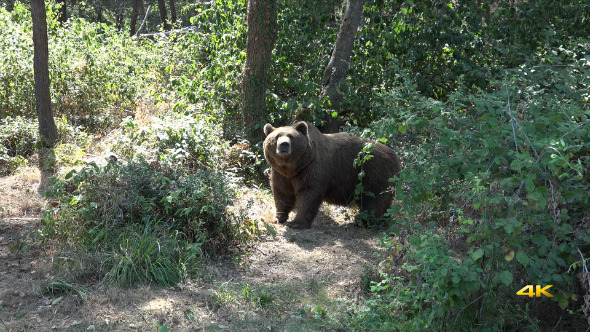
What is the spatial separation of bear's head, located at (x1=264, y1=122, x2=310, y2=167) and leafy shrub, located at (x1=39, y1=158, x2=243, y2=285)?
1.20 meters

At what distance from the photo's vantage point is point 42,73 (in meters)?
9.30

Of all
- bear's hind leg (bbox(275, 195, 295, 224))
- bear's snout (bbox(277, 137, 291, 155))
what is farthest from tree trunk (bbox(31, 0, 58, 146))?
bear's snout (bbox(277, 137, 291, 155))

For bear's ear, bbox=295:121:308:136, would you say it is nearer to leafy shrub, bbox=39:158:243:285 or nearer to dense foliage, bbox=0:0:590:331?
dense foliage, bbox=0:0:590:331

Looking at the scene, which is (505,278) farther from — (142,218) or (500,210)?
(142,218)

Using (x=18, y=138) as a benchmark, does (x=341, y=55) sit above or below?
above

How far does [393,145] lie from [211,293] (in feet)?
13.0

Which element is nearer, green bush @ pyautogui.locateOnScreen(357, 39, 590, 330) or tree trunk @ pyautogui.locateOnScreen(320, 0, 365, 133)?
green bush @ pyautogui.locateOnScreen(357, 39, 590, 330)

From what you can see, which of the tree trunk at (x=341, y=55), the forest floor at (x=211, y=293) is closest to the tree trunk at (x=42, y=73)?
the forest floor at (x=211, y=293)

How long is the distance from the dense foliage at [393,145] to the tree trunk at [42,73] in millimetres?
353

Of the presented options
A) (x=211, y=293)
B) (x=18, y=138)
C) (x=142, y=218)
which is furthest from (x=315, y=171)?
(x=18, y=138)

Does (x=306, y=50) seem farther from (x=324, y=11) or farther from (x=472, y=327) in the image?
(x=472, y=327)

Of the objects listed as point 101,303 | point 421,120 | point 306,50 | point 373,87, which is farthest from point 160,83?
point 421,120

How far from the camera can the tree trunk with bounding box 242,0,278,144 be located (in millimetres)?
9570

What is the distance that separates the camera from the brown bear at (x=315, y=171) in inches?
331
